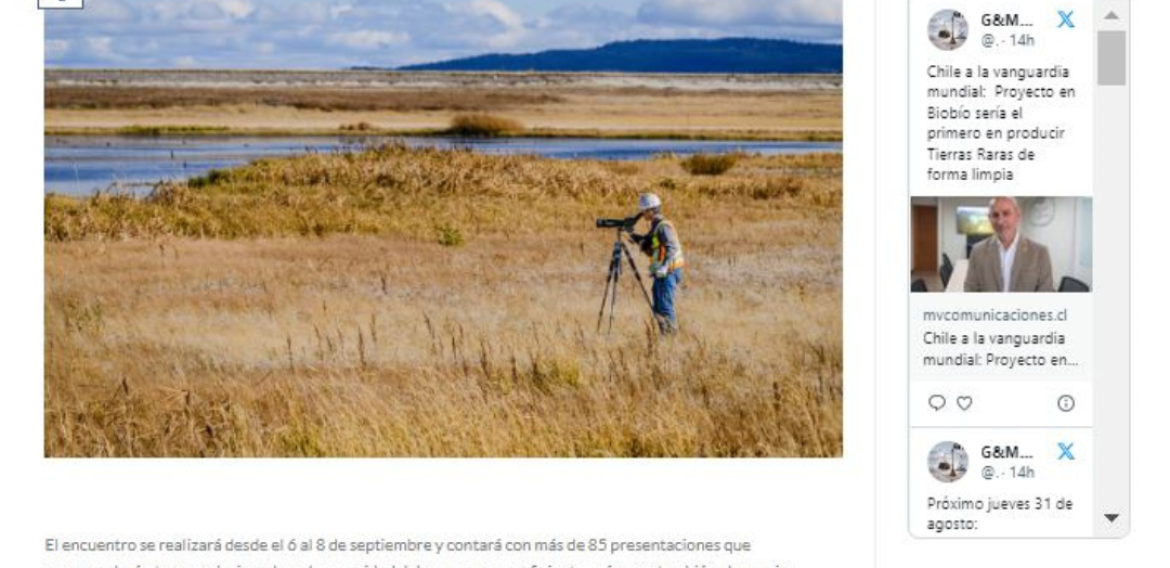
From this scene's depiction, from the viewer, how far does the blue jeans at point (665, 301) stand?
13.9m

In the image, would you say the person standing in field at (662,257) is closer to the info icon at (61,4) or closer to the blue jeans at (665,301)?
the blue jeans at (665,301)

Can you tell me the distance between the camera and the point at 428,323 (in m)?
12.5

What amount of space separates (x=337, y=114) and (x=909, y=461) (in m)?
66.8

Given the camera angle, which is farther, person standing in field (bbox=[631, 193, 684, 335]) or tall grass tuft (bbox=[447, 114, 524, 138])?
tall grass tuft (bbox=[447, 114, 524, 138])

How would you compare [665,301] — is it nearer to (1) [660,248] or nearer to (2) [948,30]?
(1) [660,248]

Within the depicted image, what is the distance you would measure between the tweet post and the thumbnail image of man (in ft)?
0.03

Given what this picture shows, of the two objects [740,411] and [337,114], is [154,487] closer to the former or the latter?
[740,411]

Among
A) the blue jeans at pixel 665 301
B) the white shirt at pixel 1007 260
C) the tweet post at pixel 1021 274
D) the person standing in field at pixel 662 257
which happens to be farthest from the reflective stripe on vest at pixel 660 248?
the white shirt at pixel 1007 260

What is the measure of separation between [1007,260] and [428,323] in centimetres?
576

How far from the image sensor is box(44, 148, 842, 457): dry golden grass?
34.9 ft

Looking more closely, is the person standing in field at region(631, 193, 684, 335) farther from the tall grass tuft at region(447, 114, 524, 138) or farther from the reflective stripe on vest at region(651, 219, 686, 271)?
the tall grass tuft at region(447, 114, 524, 138)

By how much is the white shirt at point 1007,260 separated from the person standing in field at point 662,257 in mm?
4765

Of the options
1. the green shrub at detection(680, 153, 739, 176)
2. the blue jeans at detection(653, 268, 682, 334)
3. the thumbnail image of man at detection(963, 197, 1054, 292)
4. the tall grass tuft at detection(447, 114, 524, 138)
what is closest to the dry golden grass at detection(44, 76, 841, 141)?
the tall grass tuft at detection(447, 114, 524, 138)

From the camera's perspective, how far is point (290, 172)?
3325cm
